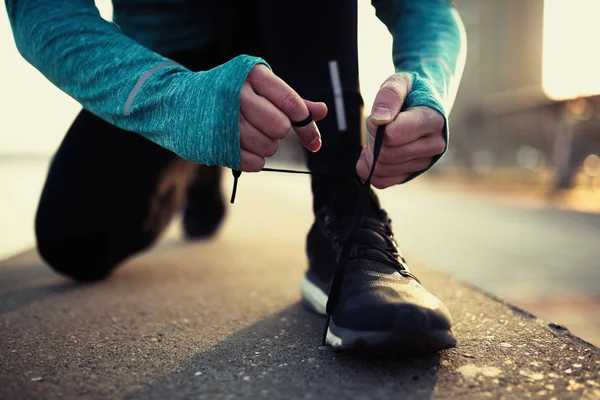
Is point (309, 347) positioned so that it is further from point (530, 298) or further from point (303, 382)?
point (530, 298)

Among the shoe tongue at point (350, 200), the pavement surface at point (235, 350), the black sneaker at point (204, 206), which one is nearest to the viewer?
the pavement surface at point (235, 350)

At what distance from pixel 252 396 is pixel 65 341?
0.36 m

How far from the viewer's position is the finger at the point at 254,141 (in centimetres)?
57

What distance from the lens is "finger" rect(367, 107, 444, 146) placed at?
0.58m

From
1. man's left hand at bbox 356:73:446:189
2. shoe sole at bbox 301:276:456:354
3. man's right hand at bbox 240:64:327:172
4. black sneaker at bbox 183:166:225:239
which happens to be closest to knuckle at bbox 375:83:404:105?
man's left hand at bbox 356:73:446:189

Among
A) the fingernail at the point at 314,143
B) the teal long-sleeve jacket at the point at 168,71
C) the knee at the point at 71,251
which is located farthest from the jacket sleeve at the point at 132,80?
the knee at the point at 71,251

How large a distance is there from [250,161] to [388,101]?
195 millimetres

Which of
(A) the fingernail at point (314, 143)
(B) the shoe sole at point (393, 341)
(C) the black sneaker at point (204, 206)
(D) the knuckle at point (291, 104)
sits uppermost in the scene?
(D) the knuckle at point (291, 104)

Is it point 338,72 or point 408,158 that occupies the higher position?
point 338,72

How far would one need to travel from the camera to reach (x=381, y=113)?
577 mm

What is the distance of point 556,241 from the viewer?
1.74 meters

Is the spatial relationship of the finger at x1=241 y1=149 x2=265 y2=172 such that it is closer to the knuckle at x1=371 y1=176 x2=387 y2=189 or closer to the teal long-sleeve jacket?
the teal long-sleeve jacket

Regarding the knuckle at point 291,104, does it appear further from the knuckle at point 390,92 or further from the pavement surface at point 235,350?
the pavement surface at point 235,350

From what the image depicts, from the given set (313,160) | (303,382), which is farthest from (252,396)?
(313,160)
